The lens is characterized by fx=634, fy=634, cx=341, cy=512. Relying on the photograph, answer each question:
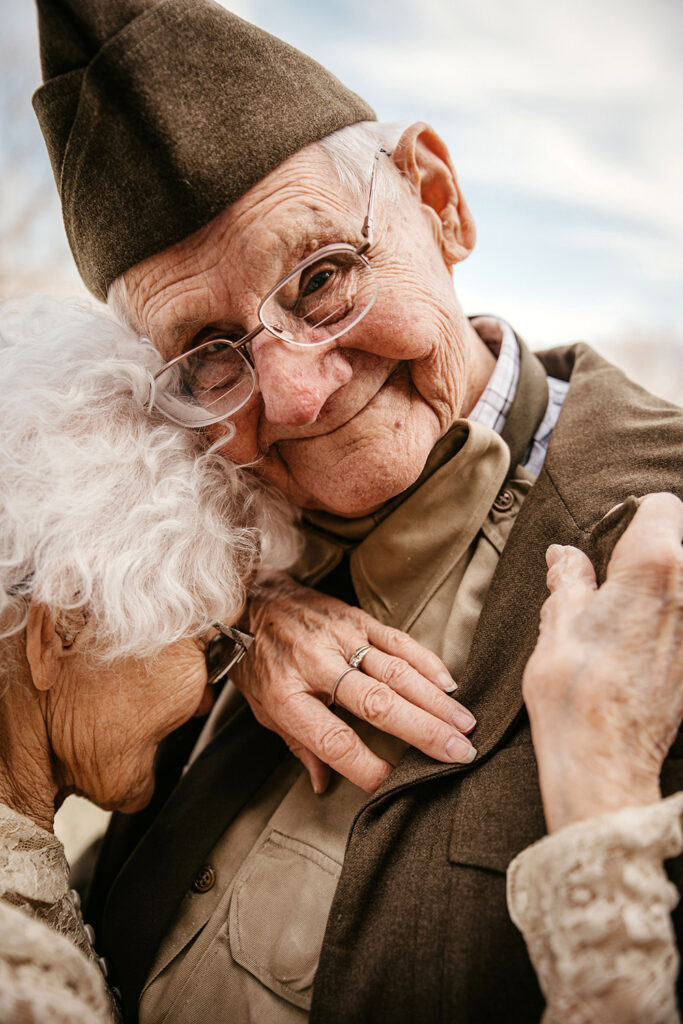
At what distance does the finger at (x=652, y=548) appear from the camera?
0.78m

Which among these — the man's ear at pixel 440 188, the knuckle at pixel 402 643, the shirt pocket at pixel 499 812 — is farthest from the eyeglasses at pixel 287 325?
the shirt pocket at pixel 499 812

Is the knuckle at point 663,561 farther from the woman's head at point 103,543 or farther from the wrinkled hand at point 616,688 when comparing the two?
the woman's head at point 103,543

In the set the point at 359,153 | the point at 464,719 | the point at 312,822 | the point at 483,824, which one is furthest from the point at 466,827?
the point at 359,153

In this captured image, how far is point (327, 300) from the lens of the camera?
3.76 ft

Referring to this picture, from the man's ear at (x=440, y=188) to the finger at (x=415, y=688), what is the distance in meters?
0.86

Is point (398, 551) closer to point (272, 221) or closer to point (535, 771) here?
point (535, 771)

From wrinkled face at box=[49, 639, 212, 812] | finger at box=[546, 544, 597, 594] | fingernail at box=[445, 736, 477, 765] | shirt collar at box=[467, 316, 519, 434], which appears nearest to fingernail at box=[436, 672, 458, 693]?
fingernail at box=[445, 736, 477, 765]

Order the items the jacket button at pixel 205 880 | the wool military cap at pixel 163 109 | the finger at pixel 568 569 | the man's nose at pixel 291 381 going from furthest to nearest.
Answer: the jacket button at pixel 205 880 < the man's nose at pixel 291 381 < the wool military cap at pixel 163 109 < the finger at pixel 568 569

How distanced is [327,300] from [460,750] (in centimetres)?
80

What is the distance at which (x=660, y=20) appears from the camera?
163 centimetres

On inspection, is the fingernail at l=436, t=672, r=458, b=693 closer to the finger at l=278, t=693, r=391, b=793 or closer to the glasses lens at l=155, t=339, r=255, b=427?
the finger at l=278, t=693, r=391, b=793

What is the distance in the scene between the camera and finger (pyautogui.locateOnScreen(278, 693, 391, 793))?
1.10 m

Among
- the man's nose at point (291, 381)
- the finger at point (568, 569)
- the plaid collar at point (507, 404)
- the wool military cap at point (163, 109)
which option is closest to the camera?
the finger at point (568, 569)

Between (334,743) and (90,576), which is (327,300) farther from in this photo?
(334,743)
